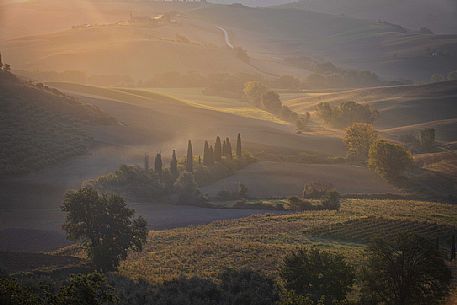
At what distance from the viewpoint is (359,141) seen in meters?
97.3

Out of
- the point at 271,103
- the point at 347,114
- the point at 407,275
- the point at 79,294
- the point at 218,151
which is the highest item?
the point at 271,103

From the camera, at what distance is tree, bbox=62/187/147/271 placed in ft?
122

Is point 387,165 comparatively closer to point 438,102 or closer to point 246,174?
point 246,174

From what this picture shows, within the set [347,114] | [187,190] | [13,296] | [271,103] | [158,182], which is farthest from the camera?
[271,103]

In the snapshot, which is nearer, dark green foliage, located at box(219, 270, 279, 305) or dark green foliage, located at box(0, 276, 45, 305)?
dark green foliage, located at box(0, 276, 45, 305)

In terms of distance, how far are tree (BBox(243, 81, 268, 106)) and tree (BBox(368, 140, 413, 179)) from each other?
8000 cm

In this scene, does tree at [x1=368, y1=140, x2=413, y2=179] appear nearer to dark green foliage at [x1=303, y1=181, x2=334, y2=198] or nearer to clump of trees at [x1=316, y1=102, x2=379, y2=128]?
dark green foliage at [x1=303, y1=181, x2=334, y2=198]

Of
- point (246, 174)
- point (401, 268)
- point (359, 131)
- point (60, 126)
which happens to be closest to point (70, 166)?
point (60, 126)

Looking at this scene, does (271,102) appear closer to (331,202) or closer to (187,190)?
(187,190)

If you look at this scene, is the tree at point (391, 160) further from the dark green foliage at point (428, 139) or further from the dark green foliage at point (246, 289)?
the dark green foliage at point (246, 289)

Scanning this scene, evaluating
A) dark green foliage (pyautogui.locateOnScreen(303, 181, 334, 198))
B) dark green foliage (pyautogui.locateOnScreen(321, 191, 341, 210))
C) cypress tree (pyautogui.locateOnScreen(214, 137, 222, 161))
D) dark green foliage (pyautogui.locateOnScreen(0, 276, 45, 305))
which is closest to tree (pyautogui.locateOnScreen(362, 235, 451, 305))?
dark green foliage (pyautogui.locateOnScreen(0, 276, 45, 305))

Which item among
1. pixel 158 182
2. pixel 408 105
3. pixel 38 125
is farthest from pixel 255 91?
pixel 158 182

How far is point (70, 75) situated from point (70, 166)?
349ft

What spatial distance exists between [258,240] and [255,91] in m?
122
